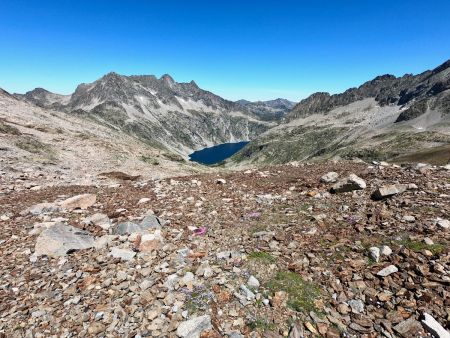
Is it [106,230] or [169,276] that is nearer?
[169,276]

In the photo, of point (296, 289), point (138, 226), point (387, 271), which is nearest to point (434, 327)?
point (387, 271)

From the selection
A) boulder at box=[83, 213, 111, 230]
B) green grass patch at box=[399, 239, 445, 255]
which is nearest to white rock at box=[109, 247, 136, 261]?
boulder at box=[83, 213, 111, 230]

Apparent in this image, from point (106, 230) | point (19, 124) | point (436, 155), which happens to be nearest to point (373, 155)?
point (436, 155)

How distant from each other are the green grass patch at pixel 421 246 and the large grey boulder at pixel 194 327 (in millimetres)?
6508

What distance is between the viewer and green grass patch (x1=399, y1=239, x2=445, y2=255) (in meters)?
8.60

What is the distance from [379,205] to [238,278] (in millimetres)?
7539

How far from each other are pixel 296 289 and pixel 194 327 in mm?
2949

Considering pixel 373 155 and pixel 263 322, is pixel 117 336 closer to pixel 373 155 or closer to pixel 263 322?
pixel 263 322

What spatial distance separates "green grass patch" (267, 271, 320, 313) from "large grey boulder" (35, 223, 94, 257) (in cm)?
674

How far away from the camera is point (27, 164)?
29.6 m

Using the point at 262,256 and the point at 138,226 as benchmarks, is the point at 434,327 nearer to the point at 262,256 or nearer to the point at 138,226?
the point at 262,256

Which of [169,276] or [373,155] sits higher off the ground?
[169,276]

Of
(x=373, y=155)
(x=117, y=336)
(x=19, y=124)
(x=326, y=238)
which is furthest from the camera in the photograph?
(x=373, y=155)

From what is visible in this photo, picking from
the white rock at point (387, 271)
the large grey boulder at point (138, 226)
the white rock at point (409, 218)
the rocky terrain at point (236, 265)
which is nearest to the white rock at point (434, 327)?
the rocky terrain at point (236, 265)
